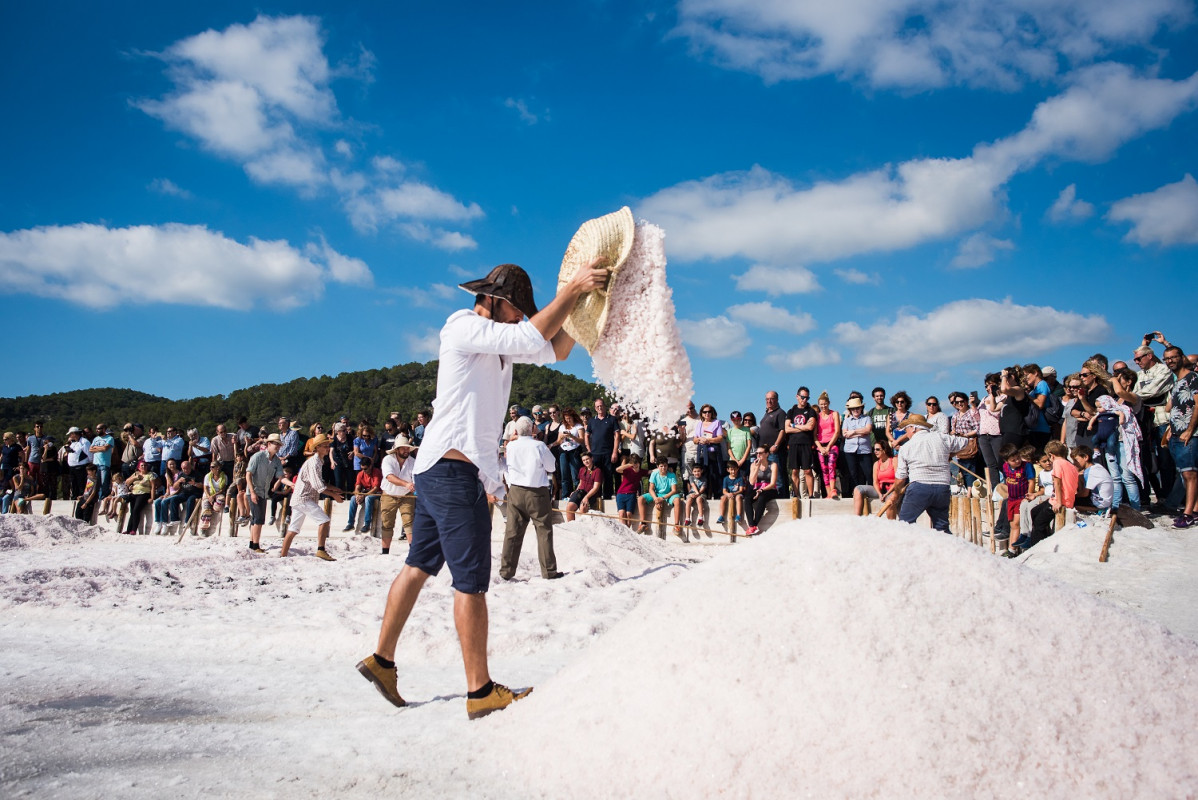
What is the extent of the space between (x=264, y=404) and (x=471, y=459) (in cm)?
6296

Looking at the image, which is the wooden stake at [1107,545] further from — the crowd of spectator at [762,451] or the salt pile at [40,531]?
the salt pile at [40,531]

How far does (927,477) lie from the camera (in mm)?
7574

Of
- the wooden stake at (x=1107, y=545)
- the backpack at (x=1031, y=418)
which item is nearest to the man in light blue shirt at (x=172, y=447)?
the backpack at (x=1031, y=418)

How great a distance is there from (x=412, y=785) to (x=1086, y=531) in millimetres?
8385

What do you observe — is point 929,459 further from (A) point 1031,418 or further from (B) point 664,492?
(B) point 664,492

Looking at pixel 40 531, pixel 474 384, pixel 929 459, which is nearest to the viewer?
pixel 474 384

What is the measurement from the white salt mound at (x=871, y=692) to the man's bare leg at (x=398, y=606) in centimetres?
66

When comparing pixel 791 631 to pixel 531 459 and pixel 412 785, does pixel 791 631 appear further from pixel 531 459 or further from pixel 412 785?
pixel 531 459

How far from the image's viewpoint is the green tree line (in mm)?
52906

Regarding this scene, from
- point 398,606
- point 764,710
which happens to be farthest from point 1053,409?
point 398,606

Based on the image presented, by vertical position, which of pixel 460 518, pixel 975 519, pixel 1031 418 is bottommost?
pixel 975 519

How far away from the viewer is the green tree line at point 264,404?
2083 inches

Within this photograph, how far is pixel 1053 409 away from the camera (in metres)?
9.89

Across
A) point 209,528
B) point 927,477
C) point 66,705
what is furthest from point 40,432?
point 927,477
